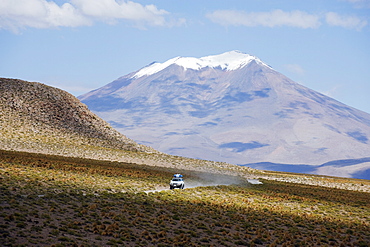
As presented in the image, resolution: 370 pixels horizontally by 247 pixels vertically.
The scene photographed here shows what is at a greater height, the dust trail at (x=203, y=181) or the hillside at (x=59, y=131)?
the hillside at (x=59, y=131)

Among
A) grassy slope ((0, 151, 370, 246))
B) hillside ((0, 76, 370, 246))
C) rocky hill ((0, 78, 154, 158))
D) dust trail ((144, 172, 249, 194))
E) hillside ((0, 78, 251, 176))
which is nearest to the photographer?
grassy slope ((0, 151, 370, 246))

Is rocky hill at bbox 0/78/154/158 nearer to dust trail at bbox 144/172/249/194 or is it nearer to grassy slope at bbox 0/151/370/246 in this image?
dust trail at bbox 144/172/249/194

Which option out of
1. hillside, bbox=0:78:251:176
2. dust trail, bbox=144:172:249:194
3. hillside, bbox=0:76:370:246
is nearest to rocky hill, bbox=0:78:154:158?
hillside, bbox=0:78:251:176

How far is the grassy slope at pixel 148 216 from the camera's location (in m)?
28.8

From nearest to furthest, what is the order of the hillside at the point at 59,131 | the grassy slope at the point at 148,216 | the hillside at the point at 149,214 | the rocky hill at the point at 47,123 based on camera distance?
the grassy slope at the point at 148,216 < the hillside at the point at 149,214 < the hillside at the point at 59,131 < the rocky hill at the point at 47,123

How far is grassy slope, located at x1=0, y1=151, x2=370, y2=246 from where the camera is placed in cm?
2884

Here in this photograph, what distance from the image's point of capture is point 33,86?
129875 mm

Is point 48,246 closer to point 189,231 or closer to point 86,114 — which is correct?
point 189,231

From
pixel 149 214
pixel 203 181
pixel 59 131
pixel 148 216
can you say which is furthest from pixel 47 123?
pixel 148 216

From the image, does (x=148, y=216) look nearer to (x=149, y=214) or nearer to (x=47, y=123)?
(x=149, y=214)

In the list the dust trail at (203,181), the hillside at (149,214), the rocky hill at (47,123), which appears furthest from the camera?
the rocky hill at (47,123)

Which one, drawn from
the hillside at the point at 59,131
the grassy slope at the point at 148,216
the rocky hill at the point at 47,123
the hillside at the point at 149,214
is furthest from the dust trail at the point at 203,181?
the rocky hill at the point at 47,123

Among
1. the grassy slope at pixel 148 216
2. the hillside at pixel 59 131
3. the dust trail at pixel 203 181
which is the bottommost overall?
the grassy slope at pixel 148 216

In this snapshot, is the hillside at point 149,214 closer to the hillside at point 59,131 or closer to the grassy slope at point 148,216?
the grassy slope at point 148,216
